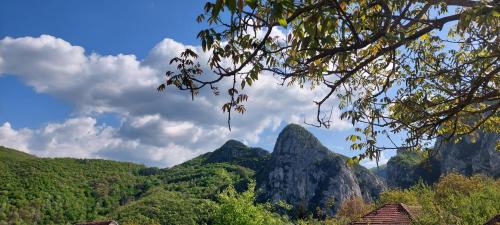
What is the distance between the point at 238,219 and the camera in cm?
2656

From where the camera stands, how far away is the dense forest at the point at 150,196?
26.9 metres

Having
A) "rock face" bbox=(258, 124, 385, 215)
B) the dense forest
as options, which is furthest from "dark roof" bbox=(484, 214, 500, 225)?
"rock face" bbox=(258, 124, 385, 215)

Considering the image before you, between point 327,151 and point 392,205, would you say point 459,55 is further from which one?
point 327,151

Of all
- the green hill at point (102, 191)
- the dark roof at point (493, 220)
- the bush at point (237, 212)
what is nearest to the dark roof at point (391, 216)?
the bush at point (237, 212)

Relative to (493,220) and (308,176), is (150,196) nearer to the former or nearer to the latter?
(308,176)

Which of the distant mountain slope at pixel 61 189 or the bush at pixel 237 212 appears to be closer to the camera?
the bush at pixel 237 212

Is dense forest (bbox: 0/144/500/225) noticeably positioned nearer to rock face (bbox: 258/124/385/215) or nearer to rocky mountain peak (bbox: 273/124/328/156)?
rock face (bbox: 258/124/385/215)

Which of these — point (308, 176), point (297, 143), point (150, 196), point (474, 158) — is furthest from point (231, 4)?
point (297, 143)

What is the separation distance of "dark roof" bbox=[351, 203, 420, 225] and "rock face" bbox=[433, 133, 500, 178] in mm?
84999

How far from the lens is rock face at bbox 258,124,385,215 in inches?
5394

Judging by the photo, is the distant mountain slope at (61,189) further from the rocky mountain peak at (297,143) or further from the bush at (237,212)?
the bush at (237,212)

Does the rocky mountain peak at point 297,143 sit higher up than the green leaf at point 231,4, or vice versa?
the rocky mountain peak at point 297,143

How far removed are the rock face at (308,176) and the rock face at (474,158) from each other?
22336 millimetres

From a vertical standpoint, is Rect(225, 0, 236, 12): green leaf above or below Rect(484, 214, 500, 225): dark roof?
above
